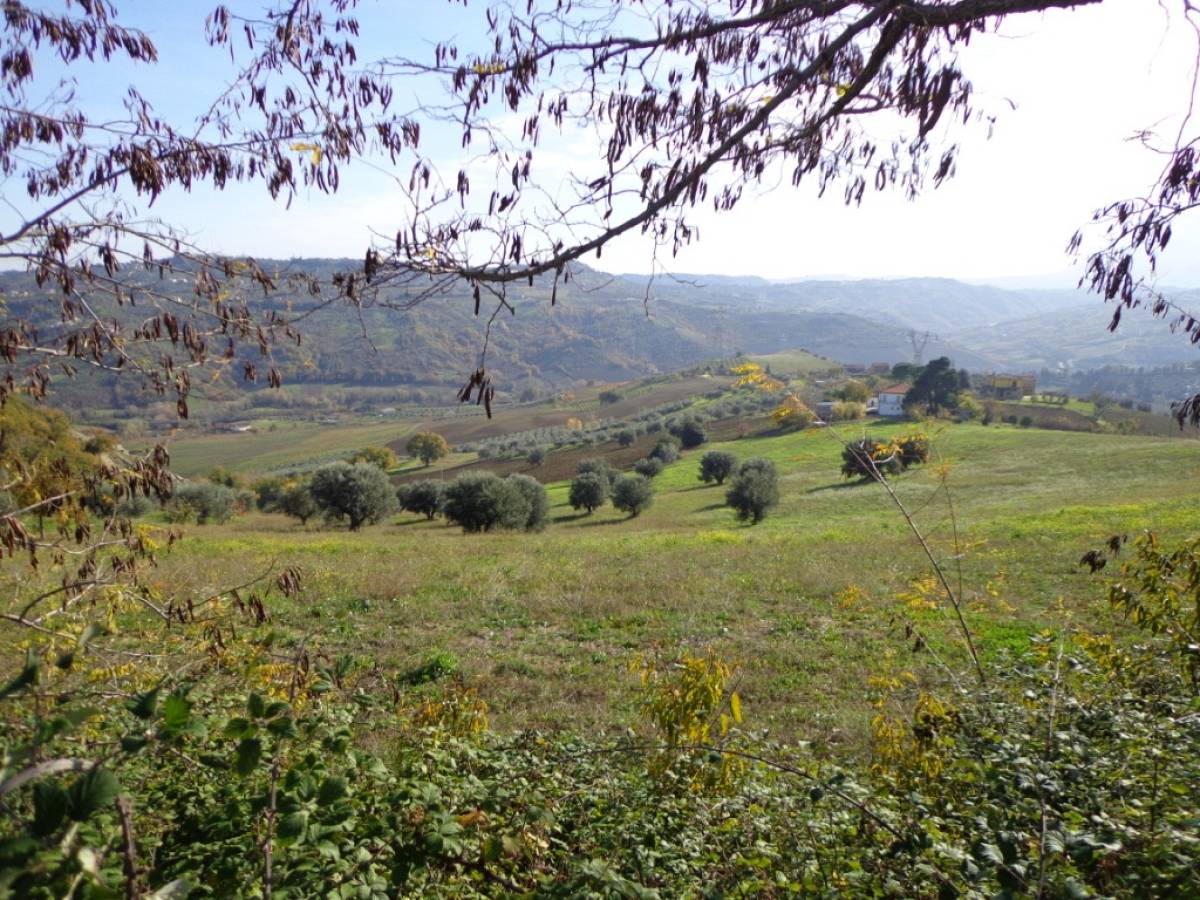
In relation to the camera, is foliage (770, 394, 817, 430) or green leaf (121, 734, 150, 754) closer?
green leaf (121, 734, 150, 754)

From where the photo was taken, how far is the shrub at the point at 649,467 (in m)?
52.0

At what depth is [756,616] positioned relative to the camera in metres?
10.1

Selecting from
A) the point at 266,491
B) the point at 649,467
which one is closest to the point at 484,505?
the point at 649,467

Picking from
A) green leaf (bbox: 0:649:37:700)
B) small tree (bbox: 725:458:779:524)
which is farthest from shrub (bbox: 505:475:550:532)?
green leaf (bbox: 0:649:37:700)

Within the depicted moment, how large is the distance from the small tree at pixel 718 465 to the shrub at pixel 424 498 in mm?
18980

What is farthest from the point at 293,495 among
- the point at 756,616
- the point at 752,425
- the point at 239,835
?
the point at 752,425

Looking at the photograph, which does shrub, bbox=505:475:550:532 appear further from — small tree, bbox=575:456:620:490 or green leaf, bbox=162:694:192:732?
green leaf, bbox=162:694:192:732


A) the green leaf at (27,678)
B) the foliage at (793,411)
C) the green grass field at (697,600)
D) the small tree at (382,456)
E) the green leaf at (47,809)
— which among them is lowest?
the small tree at (382,456)

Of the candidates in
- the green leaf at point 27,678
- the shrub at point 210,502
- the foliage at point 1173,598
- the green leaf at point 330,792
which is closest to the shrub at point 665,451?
the shrub at point 210,502

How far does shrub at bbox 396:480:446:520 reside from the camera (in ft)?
121

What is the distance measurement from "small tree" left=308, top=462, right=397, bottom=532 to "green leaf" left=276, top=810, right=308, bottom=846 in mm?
28901

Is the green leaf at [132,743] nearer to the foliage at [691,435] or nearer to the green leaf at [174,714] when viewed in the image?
the green leaf at [174,714]

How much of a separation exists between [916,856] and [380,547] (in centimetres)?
1565

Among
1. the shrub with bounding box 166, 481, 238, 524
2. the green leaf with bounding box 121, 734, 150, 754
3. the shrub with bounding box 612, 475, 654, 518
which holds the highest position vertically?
the green leaf with bounding box 121, 734, 150, 754
